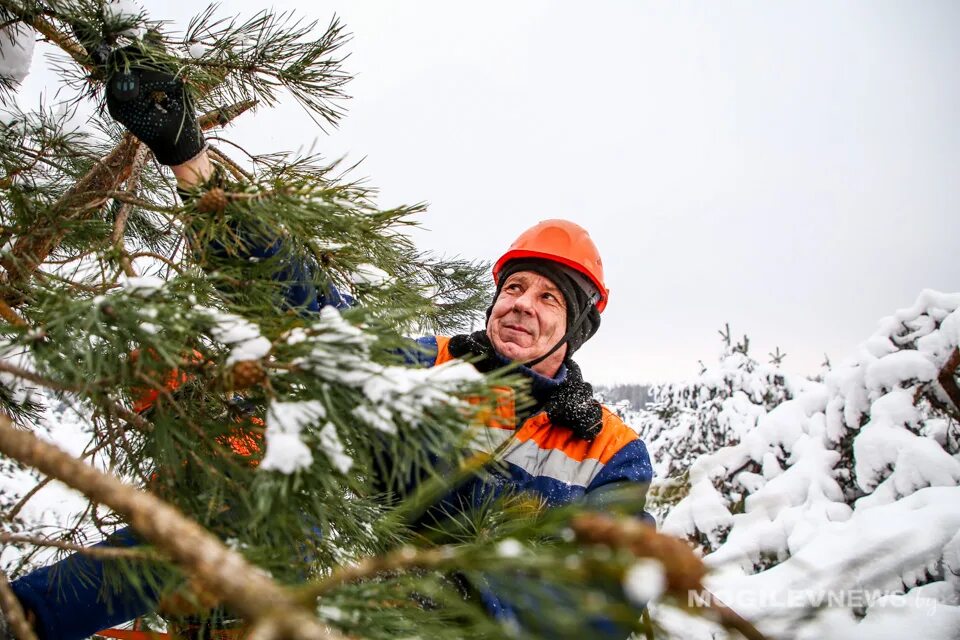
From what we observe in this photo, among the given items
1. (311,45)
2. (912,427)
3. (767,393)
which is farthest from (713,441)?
(311,45)

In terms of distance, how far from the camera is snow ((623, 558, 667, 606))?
1.46ft

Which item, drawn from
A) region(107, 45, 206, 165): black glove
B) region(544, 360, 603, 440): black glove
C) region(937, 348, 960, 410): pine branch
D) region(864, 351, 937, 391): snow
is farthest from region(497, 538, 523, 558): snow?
region(864, 351, 937, 391): snow

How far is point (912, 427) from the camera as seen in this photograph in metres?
3.82

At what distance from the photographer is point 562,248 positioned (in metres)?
2.74

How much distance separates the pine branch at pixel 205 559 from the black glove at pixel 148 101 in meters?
0.99

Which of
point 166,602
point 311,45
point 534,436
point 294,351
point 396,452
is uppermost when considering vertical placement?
point 311,45

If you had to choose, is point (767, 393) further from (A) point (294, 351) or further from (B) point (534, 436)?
(A) point (294, 351)

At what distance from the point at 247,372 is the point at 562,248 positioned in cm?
215

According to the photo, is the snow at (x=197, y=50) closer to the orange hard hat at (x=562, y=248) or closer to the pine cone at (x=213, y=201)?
the pine cone at (x=213, y=201)

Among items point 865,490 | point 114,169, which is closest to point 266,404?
point 114,169

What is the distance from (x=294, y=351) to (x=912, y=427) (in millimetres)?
4555

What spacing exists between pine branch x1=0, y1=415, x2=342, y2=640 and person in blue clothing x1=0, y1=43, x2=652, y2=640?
433 mm

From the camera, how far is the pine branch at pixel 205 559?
0.40 metres

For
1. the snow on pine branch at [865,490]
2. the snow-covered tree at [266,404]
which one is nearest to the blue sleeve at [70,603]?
the snow-covered tree at [266,404]
